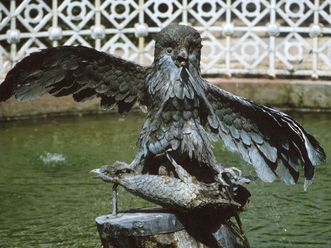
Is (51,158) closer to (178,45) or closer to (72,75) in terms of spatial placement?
(72,75)

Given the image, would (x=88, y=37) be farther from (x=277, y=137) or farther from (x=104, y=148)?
(x=277, y=137)

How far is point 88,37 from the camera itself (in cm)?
1552

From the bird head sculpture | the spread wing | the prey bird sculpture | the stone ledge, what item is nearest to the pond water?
the stone ledge

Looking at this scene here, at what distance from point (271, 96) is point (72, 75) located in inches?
285

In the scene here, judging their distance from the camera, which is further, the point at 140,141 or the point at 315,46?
the point at 315,46

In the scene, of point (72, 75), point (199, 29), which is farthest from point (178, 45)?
point (199, 29)

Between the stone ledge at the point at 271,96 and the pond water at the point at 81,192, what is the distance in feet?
1.32

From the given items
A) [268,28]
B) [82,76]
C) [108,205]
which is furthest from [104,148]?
[82,76]

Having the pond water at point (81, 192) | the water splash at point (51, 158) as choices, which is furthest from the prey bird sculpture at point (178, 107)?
the water splash at point (51, 158)

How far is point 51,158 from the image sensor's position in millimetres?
11578

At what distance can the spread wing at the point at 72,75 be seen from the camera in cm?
717

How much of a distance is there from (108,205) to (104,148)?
2.49 meters

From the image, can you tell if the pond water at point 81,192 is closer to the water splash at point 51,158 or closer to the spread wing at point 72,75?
the water splash at point 51,158

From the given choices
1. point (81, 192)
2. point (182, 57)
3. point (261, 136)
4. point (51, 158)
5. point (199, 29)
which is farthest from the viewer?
point (199, 29)
